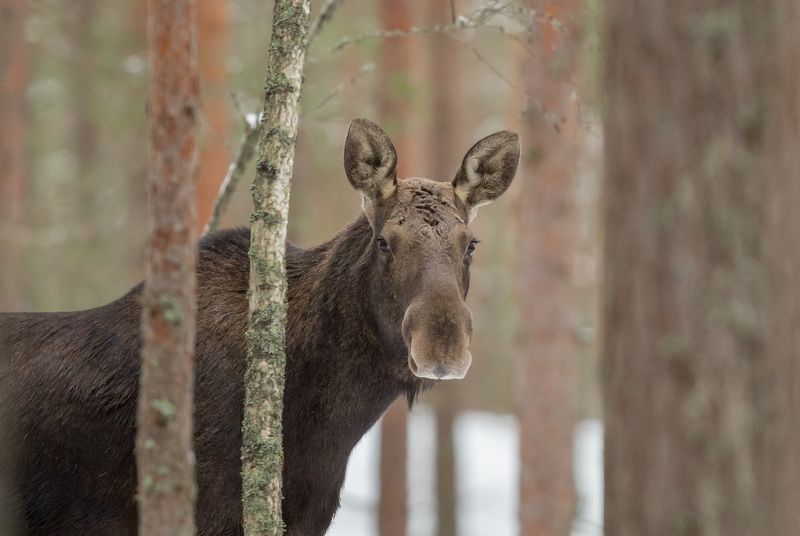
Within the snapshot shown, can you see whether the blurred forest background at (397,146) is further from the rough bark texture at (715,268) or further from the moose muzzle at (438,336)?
the rough bark texture at (715,268)

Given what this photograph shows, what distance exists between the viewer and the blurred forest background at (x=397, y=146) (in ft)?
33.9

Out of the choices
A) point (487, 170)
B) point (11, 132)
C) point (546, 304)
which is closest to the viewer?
point (487, 170)

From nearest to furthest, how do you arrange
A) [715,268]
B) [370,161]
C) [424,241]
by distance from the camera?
[715,268], [424,241], [370,161]

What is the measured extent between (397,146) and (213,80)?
294 centimetres

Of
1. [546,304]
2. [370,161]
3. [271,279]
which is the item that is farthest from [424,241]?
[546,304]

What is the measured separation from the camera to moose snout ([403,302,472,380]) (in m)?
5.02

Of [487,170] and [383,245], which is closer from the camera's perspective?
[383,245]

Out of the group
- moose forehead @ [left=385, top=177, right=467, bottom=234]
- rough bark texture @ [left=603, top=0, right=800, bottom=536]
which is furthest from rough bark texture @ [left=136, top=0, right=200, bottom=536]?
rough bark texture @ [left=603, top=0, right=800, bottom=536]

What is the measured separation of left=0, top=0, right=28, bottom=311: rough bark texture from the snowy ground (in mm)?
7572

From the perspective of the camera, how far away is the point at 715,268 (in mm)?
3324

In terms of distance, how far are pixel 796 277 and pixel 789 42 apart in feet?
2.55

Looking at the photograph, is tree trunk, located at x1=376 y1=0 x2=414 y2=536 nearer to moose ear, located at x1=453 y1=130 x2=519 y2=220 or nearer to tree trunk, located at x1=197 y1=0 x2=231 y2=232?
tree trunk, located at x1=197 y1=0 x2=231 y2=232

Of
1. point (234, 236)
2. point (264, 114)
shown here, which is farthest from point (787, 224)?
point (234, 236)

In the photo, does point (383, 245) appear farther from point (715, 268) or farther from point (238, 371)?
point (715, 268)
